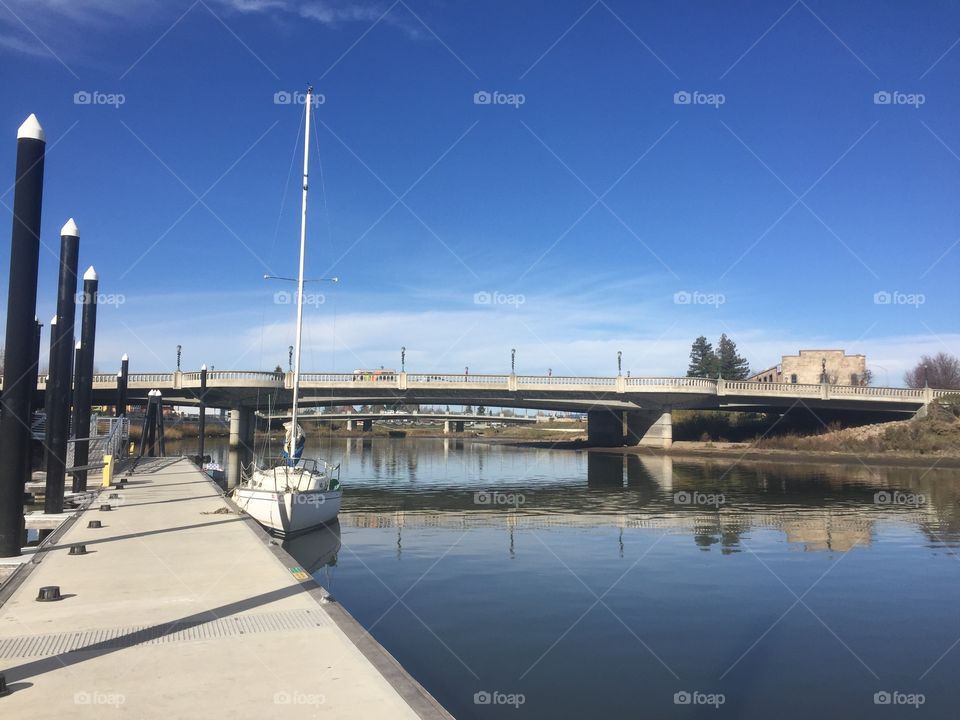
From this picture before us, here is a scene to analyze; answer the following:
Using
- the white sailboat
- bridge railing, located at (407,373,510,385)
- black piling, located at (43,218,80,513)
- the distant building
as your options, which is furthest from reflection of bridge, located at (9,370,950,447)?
the distant building

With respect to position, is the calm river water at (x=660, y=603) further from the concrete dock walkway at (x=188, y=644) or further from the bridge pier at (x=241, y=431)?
the bridge pier at (x=241, y=431)

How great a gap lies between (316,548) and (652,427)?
66863 mm

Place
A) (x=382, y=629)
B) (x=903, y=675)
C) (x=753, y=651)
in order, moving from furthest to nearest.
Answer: (x=382, y=629)
(x=753, y=651)
(x=903, y=675)

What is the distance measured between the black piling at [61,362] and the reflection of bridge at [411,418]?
69.0 meters

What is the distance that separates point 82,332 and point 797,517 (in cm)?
3036

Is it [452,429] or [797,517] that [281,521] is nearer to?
[797,517]

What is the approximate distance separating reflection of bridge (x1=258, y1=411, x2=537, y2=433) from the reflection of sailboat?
66248 mm

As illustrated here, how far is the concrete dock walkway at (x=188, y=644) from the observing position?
24.4 ft

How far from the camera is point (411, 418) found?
12888 centimetres

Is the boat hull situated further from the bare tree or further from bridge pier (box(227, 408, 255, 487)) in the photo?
the bare tree

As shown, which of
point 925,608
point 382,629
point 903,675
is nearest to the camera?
point 903,675

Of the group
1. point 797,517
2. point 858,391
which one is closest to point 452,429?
point 858,391

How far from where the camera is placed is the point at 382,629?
1440 cm

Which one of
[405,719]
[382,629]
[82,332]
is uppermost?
[82,332]
